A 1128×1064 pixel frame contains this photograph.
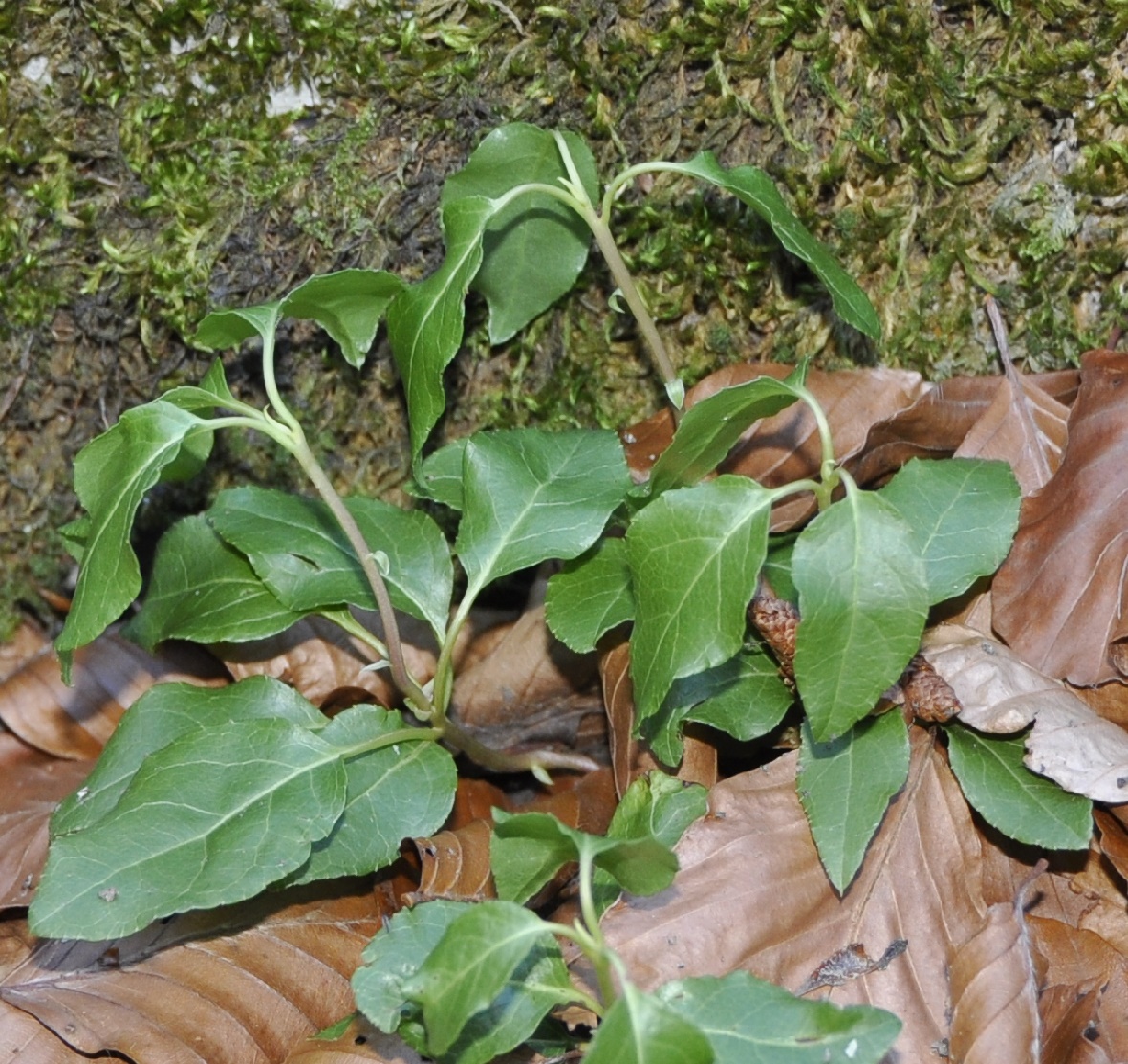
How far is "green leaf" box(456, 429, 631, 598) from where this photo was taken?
201 cm

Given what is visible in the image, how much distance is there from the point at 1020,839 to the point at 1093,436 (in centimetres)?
74

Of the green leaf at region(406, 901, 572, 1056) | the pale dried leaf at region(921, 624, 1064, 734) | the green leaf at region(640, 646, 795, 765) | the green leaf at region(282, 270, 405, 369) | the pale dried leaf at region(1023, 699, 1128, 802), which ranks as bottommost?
the pale dried leaf at region(1023, 699, 1128, 802)

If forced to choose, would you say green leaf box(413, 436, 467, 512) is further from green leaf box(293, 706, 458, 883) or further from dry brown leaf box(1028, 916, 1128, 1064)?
dry brown leaf box(1028, 916, 1128, 1064)

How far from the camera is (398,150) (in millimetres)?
2322

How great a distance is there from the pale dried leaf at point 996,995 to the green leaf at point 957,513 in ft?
1.74

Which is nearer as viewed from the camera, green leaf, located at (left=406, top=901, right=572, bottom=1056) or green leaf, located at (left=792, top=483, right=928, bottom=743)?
green leaf, located at (left=406, top=901, right=572, bottom=1056)

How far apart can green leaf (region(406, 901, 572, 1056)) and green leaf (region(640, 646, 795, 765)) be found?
0.54 meters

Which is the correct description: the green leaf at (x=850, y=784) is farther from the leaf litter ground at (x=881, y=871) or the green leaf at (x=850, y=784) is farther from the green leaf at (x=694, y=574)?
the green leaf at (x=694, y=574)

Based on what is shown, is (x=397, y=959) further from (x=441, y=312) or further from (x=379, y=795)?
(x=441, y=312)

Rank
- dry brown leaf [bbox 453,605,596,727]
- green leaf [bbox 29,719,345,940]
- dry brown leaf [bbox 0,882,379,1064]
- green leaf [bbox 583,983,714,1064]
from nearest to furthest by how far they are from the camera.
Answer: green leaf [bbox 583,983,714,1064] → green leaf [bbox 29,719,345,940] → dry brown leaf [bbox 0,882,379,1064] → dry brown leaf [bbox 453,605,596,727]

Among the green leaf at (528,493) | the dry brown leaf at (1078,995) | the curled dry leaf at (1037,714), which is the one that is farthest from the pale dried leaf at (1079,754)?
the green leaf at (528,493)

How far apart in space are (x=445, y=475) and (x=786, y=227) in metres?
0.79

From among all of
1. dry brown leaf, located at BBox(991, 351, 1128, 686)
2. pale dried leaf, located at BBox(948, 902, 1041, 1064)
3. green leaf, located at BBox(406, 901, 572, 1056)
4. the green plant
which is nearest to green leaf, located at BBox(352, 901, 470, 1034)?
the green plant

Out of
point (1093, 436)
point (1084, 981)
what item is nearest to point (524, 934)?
point (1084, 981)
